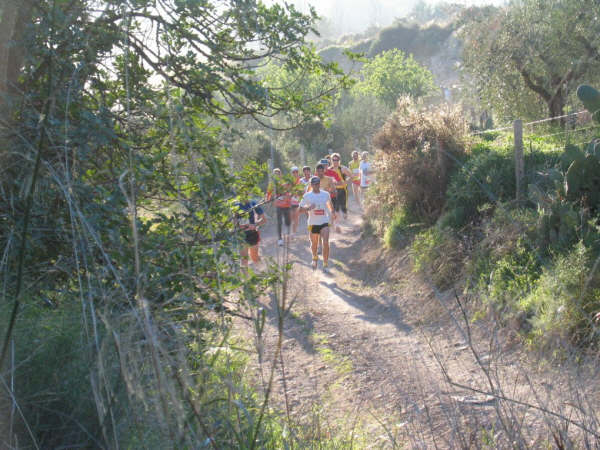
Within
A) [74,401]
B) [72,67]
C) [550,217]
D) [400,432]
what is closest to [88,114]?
[72,67]

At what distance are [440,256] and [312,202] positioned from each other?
3066 mm

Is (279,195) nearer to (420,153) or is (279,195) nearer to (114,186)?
Answer: (114,186)

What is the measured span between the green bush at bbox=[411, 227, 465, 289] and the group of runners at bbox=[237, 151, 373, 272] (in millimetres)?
2063

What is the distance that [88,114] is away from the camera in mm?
3447

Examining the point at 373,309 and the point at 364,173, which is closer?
the point at 373,309

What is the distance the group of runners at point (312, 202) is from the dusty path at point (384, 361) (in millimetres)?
601

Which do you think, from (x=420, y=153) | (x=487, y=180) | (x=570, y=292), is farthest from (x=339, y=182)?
(x=570, y=292)

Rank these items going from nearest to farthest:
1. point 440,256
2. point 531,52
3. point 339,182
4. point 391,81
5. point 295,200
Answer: point 440,256, point 295,200, point 339,182, point 531,52, point 391,81

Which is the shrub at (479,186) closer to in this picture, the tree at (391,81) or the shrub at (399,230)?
the shrub at (399,230)

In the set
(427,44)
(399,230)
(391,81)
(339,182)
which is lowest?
(399,230)

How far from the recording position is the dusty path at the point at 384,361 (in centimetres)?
322

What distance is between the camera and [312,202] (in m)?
10.6

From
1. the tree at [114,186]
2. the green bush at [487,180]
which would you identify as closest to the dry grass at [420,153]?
the green bush at [487,180]

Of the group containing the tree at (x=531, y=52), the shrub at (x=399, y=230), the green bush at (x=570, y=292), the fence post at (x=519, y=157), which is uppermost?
the tree at (x=531, y=52)
